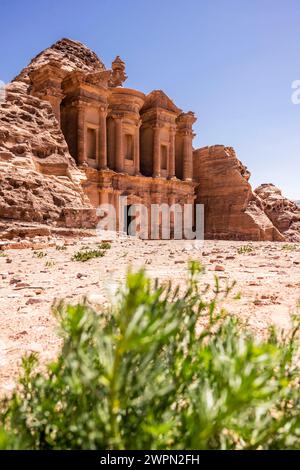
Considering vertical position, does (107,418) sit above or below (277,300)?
above

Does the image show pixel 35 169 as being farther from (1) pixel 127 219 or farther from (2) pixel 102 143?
(1) pixel 127 219

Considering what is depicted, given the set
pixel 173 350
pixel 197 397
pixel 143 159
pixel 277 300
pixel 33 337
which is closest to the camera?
pixel 197 397

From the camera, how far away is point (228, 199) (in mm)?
31109

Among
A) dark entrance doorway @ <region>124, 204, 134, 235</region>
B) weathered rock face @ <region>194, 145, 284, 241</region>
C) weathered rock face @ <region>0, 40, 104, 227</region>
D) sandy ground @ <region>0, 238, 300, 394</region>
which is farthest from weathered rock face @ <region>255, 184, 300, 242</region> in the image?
sandy ground @ <region>0, 238, 300, 394</region>

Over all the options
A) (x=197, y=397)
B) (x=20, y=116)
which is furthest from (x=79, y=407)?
(x=20, y=116)

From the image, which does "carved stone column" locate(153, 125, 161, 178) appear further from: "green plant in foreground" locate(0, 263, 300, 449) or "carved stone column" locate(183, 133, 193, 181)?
"green plant in foreground" locate(0, 263, 300, 449)

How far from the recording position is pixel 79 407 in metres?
0.88

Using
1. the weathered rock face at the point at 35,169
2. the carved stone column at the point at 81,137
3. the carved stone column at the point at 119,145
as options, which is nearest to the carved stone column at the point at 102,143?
the carved stone column at the point at 81,137

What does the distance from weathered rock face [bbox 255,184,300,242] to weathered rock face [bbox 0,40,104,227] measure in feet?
71.9

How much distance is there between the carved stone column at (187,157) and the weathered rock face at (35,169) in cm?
1730

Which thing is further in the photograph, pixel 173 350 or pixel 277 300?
pixel 277 300

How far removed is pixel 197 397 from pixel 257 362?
0.21 metres

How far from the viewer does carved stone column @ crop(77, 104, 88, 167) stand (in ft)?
80.7
